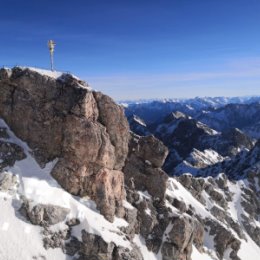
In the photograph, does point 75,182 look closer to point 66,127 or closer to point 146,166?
point 66,127

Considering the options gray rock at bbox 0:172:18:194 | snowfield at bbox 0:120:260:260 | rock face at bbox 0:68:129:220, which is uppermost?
rock face at bbox 0:68:129:220

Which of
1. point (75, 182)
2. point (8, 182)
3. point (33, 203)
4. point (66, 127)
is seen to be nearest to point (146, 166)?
point (75, 182)

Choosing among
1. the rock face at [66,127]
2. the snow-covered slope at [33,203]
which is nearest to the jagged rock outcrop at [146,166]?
the rock face at [66,127]

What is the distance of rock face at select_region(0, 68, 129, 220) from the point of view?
77.0 m

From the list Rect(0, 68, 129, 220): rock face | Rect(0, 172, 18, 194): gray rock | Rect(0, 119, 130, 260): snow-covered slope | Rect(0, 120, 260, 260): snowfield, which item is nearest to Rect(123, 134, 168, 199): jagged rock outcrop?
Rect(0, 120, 260, 260): snowfield

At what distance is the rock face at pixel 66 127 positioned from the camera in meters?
77.0

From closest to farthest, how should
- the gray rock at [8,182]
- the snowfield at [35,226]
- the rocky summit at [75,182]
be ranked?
the snowfield at [35,226], the rocky summit at [75,182], the gray rock at [8,182]

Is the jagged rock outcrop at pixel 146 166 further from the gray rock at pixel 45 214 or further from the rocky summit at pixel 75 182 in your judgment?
the gray rock at pixel 45 214

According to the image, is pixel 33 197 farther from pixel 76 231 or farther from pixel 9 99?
pixel 9 99

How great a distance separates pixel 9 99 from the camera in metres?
79.7

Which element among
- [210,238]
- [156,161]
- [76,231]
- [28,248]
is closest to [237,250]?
[210,238]

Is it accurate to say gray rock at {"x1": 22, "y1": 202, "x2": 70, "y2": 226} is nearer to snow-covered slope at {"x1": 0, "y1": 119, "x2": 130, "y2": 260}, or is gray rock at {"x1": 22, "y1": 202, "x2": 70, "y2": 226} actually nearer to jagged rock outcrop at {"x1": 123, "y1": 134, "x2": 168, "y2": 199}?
snow-covered slope at {"x1": 0, "y1": 119, "x2": 130, "y2": 260}

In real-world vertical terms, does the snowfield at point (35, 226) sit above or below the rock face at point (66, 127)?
below

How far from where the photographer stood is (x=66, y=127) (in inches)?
3051
